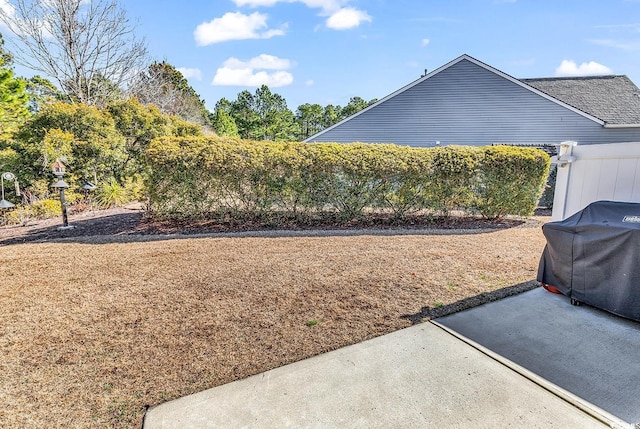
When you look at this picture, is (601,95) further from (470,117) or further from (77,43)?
(77,43)

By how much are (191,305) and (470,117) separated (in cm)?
1406

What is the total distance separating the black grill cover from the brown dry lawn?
0.59 m

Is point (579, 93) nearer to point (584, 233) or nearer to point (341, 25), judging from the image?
point (341, 25)

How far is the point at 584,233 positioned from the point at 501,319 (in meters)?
1.22

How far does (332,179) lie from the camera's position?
22.2 feet

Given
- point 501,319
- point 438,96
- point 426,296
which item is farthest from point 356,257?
point 438,96

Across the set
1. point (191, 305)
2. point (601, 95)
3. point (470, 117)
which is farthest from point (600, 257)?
point (601, 95)

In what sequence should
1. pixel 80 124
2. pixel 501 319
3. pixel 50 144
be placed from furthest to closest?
pixel 80 124, pixel 50 144, pixel 501 319

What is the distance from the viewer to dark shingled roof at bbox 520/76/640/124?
42.7 ft


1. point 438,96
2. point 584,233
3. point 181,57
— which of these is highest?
point 181,57

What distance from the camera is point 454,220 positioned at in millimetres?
7562

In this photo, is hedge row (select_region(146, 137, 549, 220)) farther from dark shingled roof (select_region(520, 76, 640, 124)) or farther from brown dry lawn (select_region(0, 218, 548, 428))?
dark shingled roof (select_region(520, 76, 640, 124))

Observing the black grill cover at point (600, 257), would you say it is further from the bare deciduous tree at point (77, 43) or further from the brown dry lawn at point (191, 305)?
the bare deciduous tree at point (77, 43)

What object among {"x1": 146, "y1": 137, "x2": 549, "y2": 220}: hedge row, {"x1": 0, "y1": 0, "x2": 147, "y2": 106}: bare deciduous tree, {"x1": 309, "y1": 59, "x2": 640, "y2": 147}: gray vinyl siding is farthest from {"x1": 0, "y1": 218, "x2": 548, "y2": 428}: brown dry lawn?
{"x1": 0, "y1": 0, "x2": 147, "y2": 106}: bare deciduous tree
